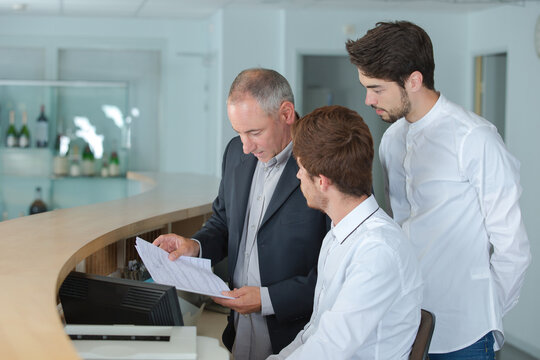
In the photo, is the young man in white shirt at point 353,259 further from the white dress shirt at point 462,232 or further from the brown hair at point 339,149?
the white dress shirt at point 462,232

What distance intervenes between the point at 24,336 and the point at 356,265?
27.2 inches

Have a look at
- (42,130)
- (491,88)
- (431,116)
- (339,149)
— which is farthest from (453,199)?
(42,130)

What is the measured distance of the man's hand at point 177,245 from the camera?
6.45 feet

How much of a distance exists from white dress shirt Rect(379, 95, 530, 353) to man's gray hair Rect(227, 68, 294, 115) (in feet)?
1.39

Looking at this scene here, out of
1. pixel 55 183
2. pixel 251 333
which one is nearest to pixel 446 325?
pixel 251 333

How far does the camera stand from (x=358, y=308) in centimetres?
141

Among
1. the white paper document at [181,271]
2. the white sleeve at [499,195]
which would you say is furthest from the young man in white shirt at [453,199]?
the white paper document at [181,271]

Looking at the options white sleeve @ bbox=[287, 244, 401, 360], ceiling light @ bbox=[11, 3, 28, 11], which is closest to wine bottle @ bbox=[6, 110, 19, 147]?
ceiling light @ bbox=[11, 3, 28, 11]

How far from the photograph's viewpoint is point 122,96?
621 centimetres

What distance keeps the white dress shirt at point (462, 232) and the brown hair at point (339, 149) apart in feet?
1.48

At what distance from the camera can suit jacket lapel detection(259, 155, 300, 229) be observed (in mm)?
1941

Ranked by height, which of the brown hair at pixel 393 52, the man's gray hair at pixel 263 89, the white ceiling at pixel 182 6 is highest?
the white ceiling at pixel 182 6

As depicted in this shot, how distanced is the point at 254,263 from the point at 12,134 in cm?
465

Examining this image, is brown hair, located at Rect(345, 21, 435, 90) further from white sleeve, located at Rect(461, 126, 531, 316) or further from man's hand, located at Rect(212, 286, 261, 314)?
man's hand, located at Rect(212, 286, 261, 314)
